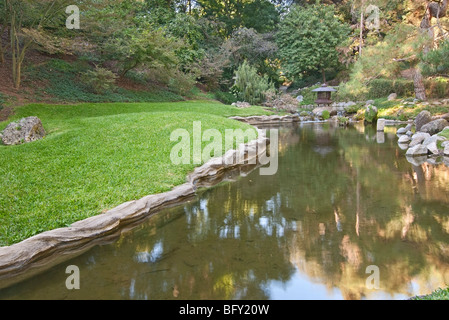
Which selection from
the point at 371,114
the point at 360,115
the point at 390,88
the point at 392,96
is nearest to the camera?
the point at 371,114

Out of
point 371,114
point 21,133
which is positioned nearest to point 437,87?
point 371,114

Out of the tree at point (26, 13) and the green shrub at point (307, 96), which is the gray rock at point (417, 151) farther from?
the green shrub at point (307, 96)

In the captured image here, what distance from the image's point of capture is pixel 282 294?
9.44ft

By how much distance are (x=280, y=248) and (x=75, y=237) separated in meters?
2.36

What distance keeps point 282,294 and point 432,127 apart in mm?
9871

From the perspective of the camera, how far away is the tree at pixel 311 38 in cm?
2483

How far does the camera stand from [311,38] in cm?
2502

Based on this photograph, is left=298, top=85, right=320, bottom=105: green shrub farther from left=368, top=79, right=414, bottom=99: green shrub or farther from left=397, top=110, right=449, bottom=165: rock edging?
left=397, top=110, right=449, bottom=165: rock edging

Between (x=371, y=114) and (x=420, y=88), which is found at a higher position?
(x=420, y=88)

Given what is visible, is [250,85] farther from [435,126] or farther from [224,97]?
[435,126]

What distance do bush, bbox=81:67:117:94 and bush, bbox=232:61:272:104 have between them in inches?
356

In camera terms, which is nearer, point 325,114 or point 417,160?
point 417,160

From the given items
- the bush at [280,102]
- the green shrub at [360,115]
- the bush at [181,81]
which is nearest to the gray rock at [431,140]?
the green shrub at [360,115]

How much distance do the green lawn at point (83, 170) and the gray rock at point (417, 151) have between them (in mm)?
5267
